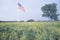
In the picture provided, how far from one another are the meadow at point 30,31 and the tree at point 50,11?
0.09 m

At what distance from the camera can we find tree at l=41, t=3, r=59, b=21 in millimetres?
1759

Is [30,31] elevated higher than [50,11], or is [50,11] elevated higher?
[50,11]

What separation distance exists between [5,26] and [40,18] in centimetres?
46

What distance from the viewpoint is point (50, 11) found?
176 cm

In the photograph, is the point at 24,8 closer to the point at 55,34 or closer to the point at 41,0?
the point at 41,0

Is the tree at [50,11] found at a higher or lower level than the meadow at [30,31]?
higher

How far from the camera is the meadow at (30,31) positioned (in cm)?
173

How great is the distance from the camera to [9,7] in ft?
→ 5.86

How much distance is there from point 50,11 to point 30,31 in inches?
14.3

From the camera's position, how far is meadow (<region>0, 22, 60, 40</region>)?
1.73 metres

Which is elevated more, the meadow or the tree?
the tree

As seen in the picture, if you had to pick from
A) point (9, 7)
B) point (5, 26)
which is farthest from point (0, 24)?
point (9, 7)

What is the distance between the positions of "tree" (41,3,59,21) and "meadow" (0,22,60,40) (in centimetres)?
9

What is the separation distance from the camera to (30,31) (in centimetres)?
175
